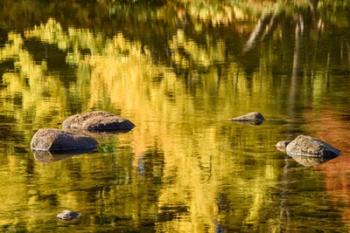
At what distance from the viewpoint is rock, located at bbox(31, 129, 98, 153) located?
19375mm

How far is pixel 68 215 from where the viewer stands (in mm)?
15008

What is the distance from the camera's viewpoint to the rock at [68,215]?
15.0m

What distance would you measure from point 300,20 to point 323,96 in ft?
63.6

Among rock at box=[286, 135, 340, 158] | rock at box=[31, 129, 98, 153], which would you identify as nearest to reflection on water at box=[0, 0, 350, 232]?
rock at box=[286, 135, 340, 158]

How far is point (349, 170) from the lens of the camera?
17703mm

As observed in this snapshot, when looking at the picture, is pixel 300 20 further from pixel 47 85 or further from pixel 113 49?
pixel 47 85

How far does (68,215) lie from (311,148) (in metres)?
5.31

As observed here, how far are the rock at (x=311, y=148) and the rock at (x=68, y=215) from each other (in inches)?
201

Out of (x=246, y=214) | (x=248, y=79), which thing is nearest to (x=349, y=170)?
(x=246, y=214)

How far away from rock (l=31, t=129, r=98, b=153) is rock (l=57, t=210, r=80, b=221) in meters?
4.28

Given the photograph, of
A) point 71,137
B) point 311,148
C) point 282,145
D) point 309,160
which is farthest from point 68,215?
point 282,145

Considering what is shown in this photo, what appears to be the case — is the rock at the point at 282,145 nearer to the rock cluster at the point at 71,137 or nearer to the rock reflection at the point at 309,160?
the rock reflection at the point at 309,160

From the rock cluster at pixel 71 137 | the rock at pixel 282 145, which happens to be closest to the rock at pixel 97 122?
the rock cluster at pixel 71 137

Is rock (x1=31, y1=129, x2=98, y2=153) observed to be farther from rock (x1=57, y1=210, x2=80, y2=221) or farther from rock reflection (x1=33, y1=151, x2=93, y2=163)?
rock (x1=57, y1=210, x2=80, y2=221)
